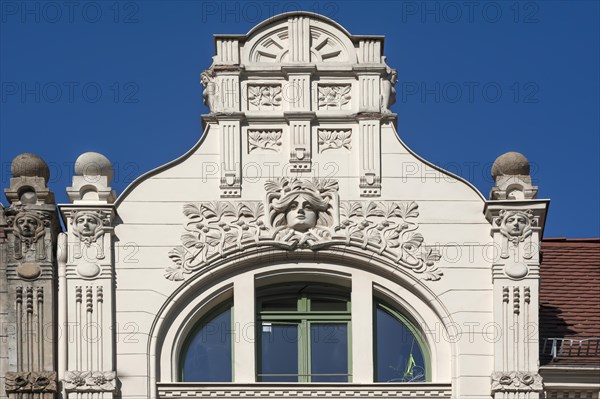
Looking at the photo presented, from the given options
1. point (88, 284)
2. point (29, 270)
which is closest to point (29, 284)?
point (29, 270)

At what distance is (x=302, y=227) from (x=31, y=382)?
16.5 ft

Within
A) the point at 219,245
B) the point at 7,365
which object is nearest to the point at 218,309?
the point at 219,245

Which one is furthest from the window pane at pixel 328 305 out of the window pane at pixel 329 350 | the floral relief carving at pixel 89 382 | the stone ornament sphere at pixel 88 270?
the floral relief carving at pixel 89 382

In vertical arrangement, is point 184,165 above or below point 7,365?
above

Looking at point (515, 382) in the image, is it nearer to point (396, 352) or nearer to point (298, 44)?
point (396, 352)

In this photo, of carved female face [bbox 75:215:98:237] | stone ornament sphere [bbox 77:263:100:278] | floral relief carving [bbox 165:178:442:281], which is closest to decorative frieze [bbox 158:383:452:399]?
floral relief carving [bbox 165:178:442:281]

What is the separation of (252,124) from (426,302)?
4095 mm

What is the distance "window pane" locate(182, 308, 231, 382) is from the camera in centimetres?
3822

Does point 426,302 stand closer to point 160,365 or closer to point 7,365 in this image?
point 160,365

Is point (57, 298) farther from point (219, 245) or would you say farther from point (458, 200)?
point (458, 200)

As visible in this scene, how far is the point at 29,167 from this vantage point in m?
38.8

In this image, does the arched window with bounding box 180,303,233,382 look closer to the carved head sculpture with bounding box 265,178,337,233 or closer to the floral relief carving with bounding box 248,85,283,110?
the carved head sculpture with bounding box 265,178,337,233

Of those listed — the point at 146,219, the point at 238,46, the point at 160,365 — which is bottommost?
the point at 160,365

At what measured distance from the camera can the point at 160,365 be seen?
124 ft
